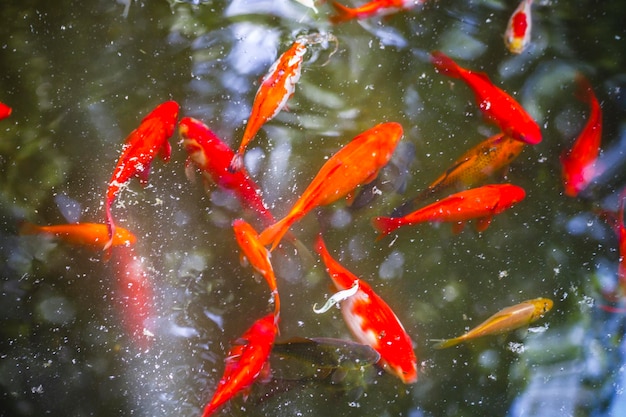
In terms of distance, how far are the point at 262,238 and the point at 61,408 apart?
112 centimetres

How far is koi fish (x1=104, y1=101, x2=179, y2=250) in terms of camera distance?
2.21 m

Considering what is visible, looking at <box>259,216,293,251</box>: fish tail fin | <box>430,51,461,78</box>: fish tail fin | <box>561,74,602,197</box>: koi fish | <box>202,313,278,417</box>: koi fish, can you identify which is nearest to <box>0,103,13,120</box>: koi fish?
<box>259,216,293,251</box>: fish tail fin

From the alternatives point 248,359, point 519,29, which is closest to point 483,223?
point 519,29

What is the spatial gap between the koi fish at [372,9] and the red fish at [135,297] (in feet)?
4.39

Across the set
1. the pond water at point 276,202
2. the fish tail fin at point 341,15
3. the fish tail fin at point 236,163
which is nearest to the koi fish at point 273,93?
the fish tail fin at point 236,163

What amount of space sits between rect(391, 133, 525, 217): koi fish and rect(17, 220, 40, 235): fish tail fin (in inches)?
58.9

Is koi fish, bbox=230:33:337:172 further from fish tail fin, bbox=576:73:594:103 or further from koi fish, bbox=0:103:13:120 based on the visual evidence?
fish tail fin, bbox=576:73:594:103

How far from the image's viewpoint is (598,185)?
2.49 meters

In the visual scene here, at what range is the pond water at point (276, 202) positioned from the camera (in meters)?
2.34

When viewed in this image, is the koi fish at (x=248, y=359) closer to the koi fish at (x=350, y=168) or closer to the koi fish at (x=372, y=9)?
the koi fish at (x=350, y=168)

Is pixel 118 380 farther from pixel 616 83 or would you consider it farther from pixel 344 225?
pixel 616 83

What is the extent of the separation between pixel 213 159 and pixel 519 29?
1.39 meters

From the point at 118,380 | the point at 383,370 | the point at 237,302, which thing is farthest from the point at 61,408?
the point at 383,370

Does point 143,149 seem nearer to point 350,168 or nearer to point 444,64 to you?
point 350,168
